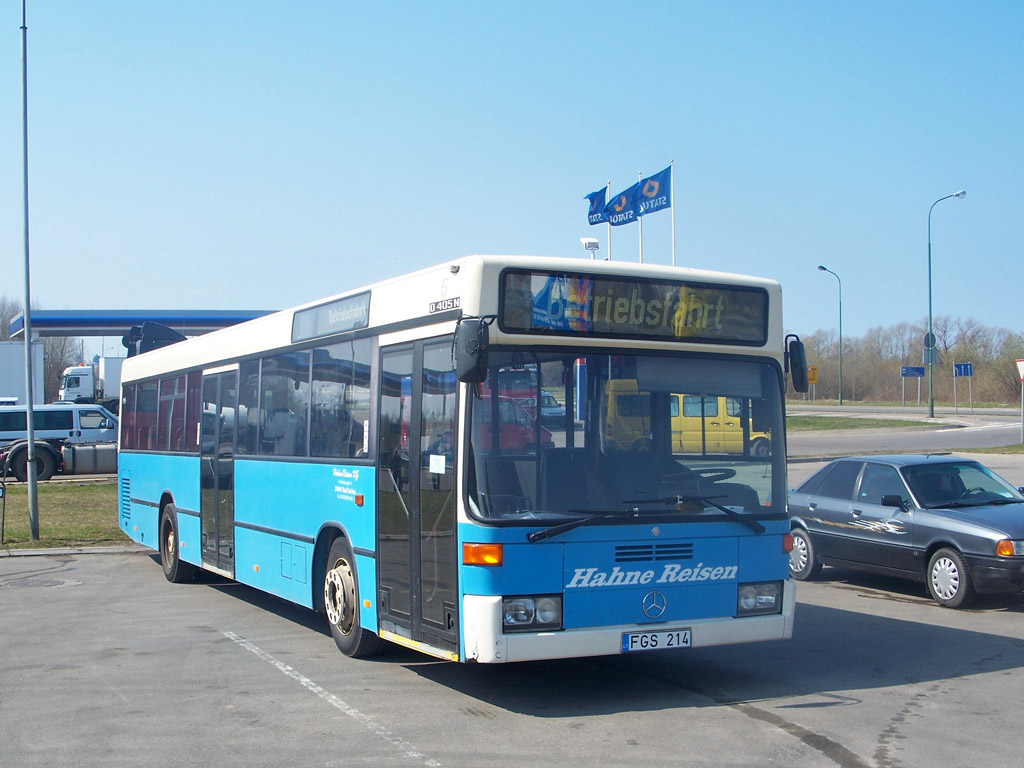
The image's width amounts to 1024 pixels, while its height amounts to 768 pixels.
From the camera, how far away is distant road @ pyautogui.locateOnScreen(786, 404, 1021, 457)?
3716 centimetres

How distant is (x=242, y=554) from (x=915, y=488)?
703 centimetres

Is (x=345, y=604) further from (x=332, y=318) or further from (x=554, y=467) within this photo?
(x=554, y=467)

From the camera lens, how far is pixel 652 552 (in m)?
6.63

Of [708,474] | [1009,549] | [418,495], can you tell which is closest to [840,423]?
[1009,549]

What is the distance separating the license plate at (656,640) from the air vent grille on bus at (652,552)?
1.51 feet

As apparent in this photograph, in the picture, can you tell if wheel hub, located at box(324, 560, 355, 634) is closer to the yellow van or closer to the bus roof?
the bus roof

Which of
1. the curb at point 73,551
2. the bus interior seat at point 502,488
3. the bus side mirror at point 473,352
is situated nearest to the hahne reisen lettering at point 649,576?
the bus interior seat at point 502,488

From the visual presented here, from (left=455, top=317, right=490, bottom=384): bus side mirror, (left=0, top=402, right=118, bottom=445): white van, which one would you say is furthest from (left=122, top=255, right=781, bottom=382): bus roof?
(left=0, top=402, right=118, bottom=445): white van

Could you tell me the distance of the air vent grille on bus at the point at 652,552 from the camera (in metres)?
6.55

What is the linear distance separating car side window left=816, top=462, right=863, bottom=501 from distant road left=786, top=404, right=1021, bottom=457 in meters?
22.9

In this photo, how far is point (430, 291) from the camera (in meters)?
7.11

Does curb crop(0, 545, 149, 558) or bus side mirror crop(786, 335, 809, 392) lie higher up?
bus side mirror crop(786, 335, 809, 392)

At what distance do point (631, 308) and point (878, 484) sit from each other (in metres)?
5.84

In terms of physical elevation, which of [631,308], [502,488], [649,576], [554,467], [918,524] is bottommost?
[918,524]
